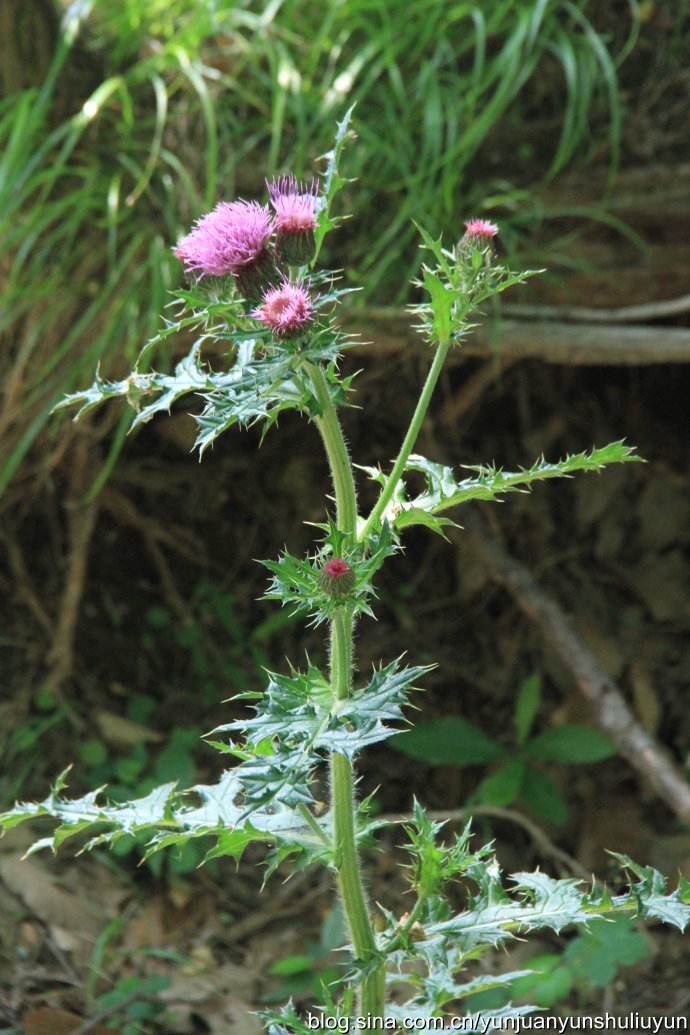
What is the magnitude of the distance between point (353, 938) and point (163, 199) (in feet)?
5.79

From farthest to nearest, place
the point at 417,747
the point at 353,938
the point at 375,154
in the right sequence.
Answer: the point at 417,747
the point at 375,154
the point at 353,938

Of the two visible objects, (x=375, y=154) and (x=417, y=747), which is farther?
(x=417, y=747)

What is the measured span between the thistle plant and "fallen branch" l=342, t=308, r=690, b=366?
1.12 m

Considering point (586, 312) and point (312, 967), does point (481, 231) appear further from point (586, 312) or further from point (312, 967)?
point (312, 967)

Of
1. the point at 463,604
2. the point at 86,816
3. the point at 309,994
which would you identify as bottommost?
the point at 309,994

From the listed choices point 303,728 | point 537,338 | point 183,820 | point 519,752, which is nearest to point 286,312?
point 303,728

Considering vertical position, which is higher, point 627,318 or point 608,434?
point 627,318

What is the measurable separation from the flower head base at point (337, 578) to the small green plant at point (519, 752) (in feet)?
4.76

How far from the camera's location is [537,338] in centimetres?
235

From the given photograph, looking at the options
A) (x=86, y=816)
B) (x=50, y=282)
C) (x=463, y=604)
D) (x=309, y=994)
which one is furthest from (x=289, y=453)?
(x=86, y=816)

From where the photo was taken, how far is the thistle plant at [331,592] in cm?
105

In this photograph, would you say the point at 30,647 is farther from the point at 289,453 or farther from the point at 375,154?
the point at 375,154

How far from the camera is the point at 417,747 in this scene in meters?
2.45

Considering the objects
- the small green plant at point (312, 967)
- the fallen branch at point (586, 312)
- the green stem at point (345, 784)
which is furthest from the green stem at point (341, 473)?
the fallen branch at point (586, 312)
